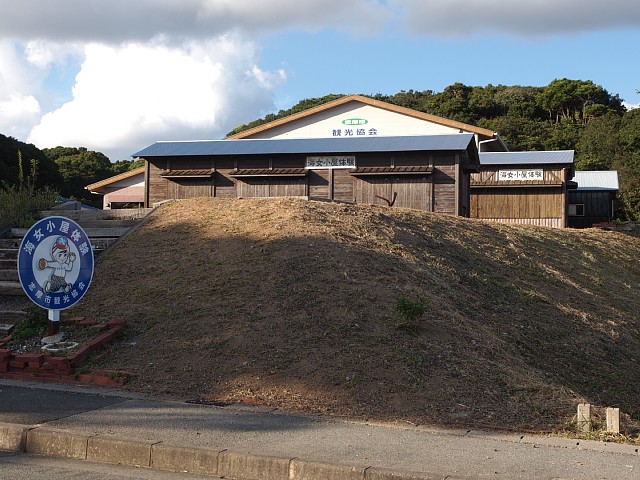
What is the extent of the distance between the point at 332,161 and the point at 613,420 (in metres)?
16.2

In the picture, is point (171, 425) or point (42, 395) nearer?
point (171, 425)

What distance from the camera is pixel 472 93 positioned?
8062 cm

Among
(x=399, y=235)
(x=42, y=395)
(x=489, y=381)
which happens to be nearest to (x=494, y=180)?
(x=399, y=235)

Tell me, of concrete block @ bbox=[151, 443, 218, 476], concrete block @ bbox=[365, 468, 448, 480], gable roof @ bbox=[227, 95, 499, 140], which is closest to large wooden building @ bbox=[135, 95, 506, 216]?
gable roof @ bbox=[227, 95, 499, 140]

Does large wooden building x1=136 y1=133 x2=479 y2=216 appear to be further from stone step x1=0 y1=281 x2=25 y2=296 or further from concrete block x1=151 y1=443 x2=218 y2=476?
concrete block x1=151 y1=443 x2=218 y2=476

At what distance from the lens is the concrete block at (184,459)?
6066mm

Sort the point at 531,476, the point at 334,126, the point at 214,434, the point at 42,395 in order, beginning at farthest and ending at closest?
the point at 334,126 → the point at 42,395 → the point at 214,434 → the point at 531,476

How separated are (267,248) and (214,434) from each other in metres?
5.32

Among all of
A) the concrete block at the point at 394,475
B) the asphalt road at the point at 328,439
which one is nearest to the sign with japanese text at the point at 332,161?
the asphalt road at the point at 328,439

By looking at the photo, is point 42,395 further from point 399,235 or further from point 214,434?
point 399,235

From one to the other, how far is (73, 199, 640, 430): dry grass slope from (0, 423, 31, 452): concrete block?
1.79 metres

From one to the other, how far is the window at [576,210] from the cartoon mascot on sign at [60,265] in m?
32.4

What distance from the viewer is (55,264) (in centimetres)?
939

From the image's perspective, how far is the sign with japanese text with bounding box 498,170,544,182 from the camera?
29859mm
